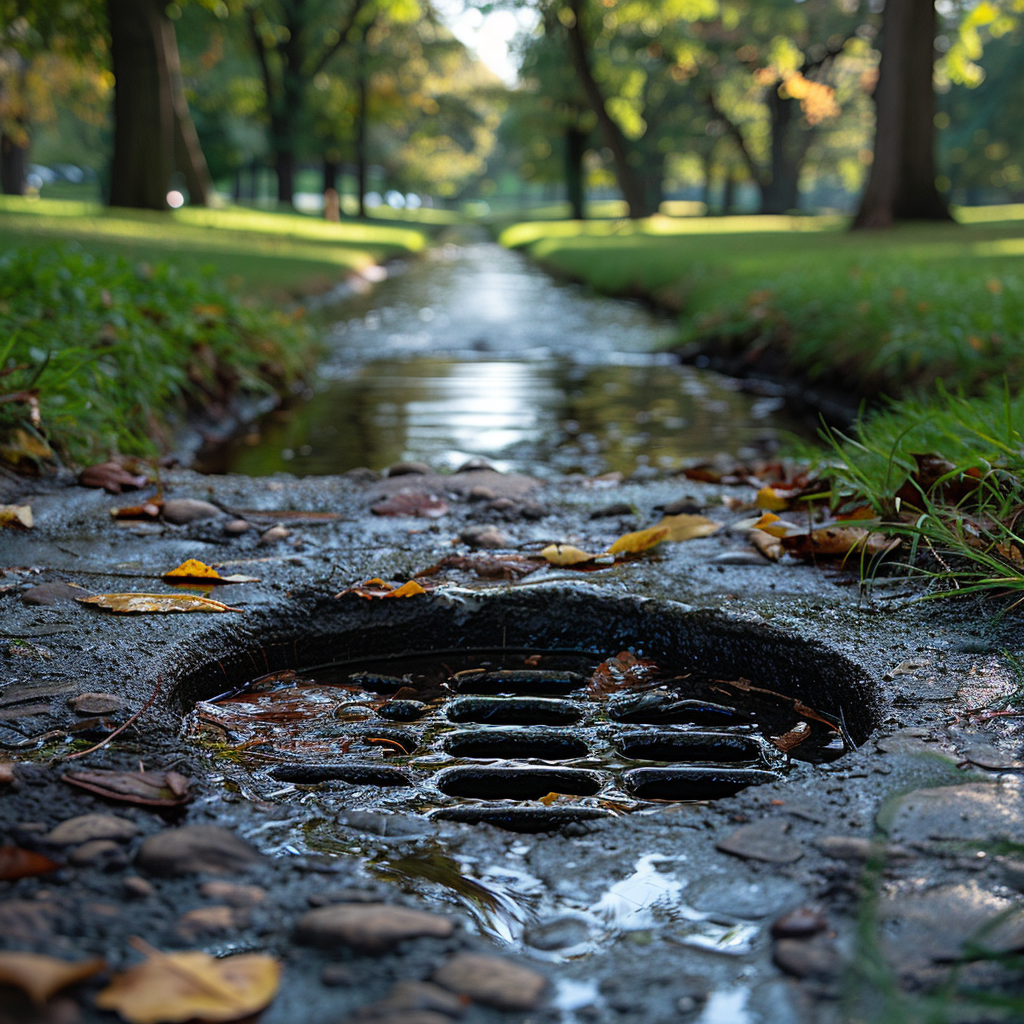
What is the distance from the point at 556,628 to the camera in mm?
2527

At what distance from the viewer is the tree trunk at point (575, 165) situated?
128 feet

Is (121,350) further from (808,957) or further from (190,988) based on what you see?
(808,957)

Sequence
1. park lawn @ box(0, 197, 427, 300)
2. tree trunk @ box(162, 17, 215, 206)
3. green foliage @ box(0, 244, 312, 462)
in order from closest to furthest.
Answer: green foliage @ box(0, 244, 312, 462), park lawn @ box(0, 197, 427, 300), tree trunk @ box(162, 17, 215, 206)

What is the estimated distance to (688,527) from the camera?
10.1 ft

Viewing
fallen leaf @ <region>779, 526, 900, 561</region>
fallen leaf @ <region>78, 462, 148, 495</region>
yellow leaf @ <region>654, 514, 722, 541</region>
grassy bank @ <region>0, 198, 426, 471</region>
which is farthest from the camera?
grassy bank @ <region>0, 198, 426, 471</region>

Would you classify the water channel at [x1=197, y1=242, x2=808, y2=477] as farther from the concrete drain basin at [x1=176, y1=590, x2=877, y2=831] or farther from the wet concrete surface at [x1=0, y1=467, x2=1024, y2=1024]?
the wet concrete surface at [x1=0, y1=467, x2=1024, y2=1024]

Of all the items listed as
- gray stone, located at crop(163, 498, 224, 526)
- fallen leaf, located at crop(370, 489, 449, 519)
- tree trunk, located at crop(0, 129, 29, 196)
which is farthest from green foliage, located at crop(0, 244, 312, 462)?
tree trunk, located at crop(0, 129, 29, 196)

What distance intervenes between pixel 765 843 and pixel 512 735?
2.15ft

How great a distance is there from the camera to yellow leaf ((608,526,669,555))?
→ 2865mm

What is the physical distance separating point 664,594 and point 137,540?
1508 mm

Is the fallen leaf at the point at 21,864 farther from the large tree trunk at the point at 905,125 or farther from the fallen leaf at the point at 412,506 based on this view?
the large tree trunk at the point at 905,125

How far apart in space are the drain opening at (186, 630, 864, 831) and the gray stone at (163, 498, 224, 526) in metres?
0.96

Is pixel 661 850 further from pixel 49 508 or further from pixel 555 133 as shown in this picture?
pixel 555 133

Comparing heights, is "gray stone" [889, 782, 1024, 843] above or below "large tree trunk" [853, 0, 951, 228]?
below
